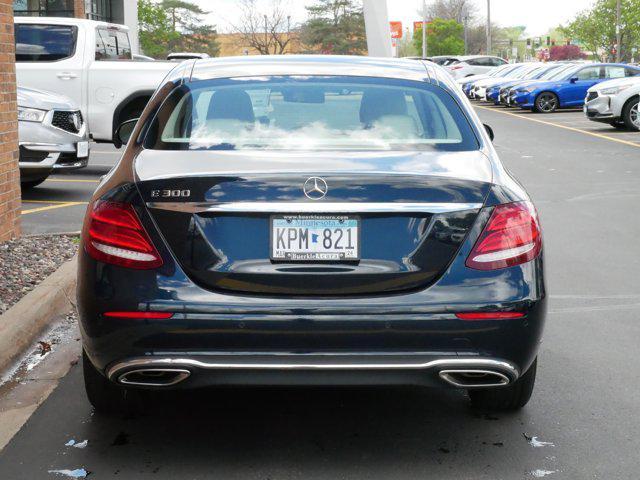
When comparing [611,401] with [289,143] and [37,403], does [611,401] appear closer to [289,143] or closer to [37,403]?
[289,143]

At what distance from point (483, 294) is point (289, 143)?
1.03 metres

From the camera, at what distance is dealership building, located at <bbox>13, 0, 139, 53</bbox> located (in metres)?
37.1

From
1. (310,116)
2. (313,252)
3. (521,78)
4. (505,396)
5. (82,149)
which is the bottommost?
(505,396)

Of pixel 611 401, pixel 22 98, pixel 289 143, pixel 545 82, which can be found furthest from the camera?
pixel 545 82

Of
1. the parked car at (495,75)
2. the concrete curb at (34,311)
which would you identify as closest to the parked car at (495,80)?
the parked car at (495,75)

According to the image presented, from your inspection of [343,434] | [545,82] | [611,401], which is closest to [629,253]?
[611,401]

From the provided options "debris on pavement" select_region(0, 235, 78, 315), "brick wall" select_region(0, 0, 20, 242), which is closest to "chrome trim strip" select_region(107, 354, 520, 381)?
"debris on pavement" select_region(0, 235, 78, 315)

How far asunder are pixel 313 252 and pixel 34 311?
3.06m

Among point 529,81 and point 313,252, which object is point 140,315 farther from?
point 529,81

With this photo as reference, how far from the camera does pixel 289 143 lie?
4.42m

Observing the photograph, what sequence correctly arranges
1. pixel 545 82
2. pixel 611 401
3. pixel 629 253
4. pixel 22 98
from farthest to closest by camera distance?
pixel 545 82, pixel 22 98, pixel 629 253, pixel 611 401

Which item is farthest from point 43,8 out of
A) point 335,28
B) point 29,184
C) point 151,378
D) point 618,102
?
point 335,28

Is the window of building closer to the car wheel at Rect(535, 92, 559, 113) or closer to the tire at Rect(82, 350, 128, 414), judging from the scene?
the car wheel at Rect(535, 92, 559, 113)

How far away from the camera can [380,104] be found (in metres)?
4.82
